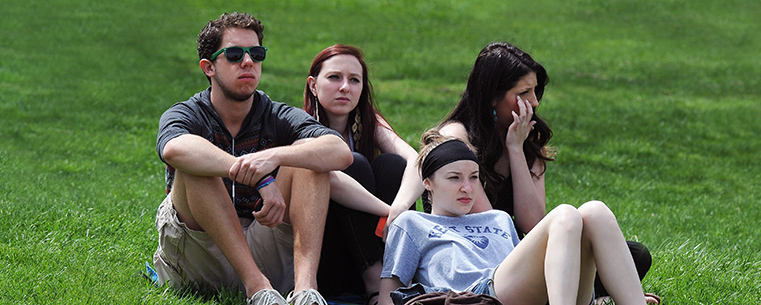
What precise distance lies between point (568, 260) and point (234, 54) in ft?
7.07

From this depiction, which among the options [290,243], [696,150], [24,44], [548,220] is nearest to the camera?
[548,220]

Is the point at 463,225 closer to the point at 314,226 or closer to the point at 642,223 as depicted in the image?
the point at 314,226

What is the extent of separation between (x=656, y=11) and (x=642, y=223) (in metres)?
17.5

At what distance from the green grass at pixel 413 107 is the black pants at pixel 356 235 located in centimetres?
66

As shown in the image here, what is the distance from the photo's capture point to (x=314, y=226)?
4129 mm

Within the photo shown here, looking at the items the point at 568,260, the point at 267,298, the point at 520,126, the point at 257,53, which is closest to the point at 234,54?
the point at 257,53

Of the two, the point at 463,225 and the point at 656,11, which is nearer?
the point at 463,225

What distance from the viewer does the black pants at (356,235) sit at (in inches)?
173

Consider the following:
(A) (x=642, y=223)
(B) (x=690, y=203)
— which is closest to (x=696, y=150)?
(B) (x=690, y=203)

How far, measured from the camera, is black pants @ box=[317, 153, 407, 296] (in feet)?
14.5

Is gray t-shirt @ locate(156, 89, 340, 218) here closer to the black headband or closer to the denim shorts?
the black headband

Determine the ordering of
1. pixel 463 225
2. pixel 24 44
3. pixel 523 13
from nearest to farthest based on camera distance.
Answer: pixel 463 225 → pixel 24 44 → pixel 523 13

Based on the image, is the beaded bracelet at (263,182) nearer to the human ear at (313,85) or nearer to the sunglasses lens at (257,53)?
the sunglasses lens at (257,53)

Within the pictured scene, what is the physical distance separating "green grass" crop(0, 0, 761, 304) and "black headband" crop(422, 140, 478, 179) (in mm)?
1292
